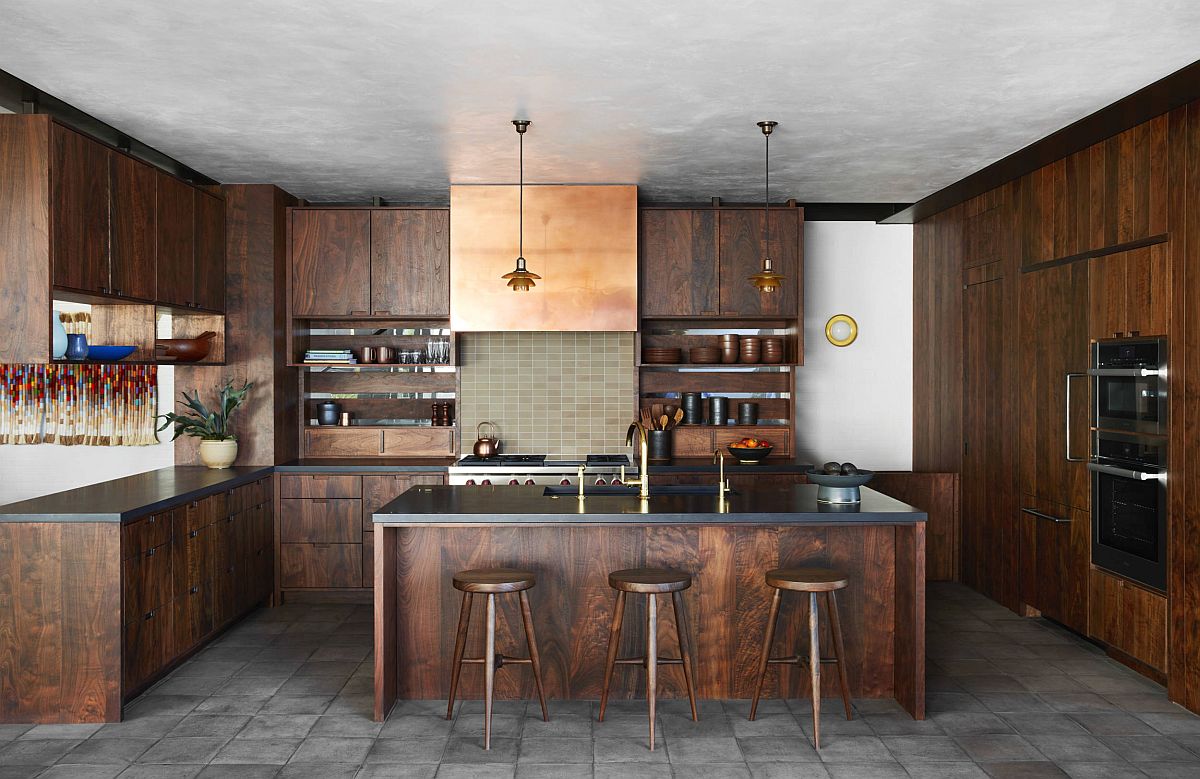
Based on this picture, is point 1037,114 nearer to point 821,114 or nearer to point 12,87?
point 821,114

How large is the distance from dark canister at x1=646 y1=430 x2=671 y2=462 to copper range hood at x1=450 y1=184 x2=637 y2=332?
2.71 ft

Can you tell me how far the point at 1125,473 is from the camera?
4621 millimetres

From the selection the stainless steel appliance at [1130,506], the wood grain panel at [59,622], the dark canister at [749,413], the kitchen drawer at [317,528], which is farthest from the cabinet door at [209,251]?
the stainless steel appliance at [1130,506]

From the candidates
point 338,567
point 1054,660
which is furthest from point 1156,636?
point 338,567

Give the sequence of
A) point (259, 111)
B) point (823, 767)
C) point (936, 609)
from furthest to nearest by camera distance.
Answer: point (936, 609) < point (259, 111) < point (823, 767)

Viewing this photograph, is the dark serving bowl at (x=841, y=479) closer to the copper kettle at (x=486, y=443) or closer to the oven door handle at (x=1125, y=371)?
the oven door handle at (x=1125, y=371)

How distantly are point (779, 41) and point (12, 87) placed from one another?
140 inches

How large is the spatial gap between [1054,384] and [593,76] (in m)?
3.36

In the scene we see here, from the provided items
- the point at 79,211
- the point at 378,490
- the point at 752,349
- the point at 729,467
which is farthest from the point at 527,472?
the point at 79,211

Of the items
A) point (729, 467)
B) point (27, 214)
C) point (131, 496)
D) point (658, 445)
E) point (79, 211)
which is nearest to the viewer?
point (27, 214)

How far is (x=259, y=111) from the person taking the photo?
4609 millimetres

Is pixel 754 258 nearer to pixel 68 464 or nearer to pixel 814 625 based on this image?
pixel 814 625

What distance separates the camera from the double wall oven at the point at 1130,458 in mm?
4438

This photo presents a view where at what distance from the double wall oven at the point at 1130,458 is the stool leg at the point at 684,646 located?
2388 mm
